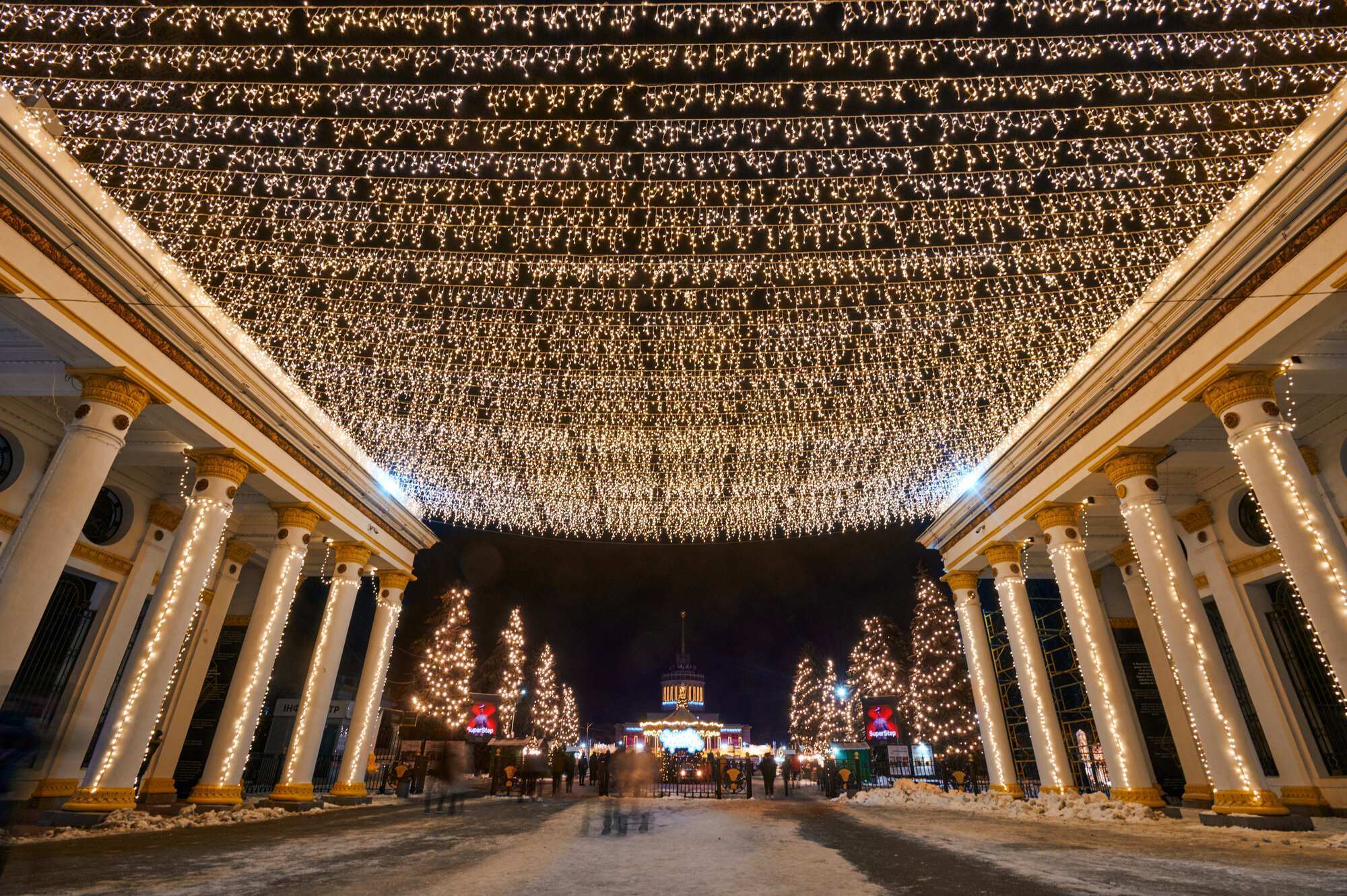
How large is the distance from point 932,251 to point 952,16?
145 inches

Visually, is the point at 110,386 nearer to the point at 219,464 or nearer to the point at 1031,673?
the point at 219,464

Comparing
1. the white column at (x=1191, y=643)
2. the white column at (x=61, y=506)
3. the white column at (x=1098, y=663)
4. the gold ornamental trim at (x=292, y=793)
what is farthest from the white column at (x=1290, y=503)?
the gold ornamental trim at (x=292, y=793)

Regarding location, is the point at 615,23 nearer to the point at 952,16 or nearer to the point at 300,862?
the point at 952,16

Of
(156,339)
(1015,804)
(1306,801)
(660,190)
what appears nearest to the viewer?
(660,190)

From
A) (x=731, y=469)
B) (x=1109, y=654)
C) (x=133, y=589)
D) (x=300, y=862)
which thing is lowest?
(x=300, y=862)

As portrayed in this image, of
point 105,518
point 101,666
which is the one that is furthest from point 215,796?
point 105,518

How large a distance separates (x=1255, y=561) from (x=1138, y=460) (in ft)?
14.6

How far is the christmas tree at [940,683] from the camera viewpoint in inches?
1171

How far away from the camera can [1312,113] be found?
869cm

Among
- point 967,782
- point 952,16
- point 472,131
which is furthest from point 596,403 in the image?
point 967,782

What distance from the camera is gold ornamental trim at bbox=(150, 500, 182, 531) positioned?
1514 centimetres

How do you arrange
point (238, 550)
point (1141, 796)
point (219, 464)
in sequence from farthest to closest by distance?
point (238, 550) < point (1141, 796) < point (219, 464)

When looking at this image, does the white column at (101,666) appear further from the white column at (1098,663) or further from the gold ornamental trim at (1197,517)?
the gold ornamental trim at (1197,517)

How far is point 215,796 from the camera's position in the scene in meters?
12.7
